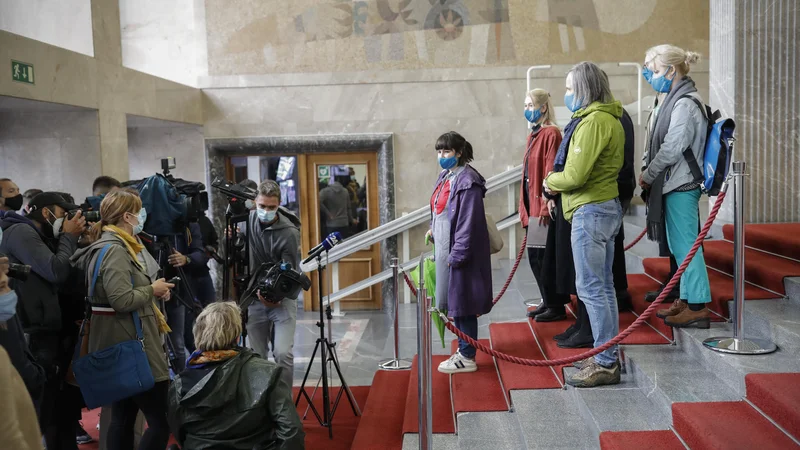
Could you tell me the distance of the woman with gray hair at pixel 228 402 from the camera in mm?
2949

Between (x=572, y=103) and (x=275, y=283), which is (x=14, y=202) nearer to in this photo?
(x=275, y=283)

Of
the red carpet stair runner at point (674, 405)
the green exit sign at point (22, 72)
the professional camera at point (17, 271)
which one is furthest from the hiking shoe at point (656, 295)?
the green exit sign at point (22, 72)

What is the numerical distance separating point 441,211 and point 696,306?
1647 millimetres

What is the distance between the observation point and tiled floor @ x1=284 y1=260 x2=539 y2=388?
6.52m

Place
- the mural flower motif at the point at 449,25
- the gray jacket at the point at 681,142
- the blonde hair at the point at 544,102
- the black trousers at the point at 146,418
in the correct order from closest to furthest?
the black trousers at the point at 146,418, the gray jacket at the point at 681,142, the blonde hair at the point at 544,102, the mural flower motif at the point at 449,25

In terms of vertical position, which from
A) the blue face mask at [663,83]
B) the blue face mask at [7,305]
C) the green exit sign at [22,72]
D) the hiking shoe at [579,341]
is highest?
the green exit sign at [22,72]

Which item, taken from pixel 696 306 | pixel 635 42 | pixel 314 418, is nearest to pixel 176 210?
pixel 314 418

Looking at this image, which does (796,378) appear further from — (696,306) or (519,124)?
(519,124)

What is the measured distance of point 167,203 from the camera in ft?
17.1

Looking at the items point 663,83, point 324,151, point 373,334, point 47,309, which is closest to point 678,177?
point 663,83

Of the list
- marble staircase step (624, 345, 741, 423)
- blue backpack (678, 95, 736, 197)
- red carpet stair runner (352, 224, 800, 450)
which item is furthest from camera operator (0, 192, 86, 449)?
blue backpack (678, 95, 736, 197)

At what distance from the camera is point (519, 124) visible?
9086mm

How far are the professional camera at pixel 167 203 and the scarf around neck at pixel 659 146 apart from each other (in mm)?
3317

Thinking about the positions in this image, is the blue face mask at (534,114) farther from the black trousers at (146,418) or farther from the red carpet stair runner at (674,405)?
the black trousers at (146,418)
